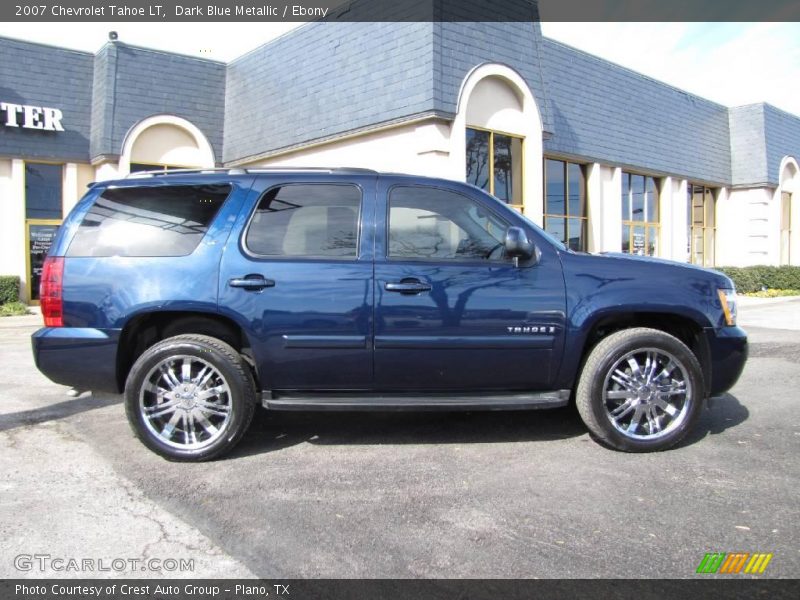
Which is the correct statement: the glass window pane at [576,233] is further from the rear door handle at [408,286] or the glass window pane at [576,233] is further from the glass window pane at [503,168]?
the rear door handle at [408,286]

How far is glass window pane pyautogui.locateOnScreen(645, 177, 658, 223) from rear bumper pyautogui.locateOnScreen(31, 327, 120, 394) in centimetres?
1935

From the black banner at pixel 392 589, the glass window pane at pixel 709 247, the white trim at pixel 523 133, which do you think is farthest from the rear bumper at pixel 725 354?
the glass window pane at pixel 709 247

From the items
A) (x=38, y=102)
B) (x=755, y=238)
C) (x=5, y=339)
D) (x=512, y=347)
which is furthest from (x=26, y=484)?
(x=755, y=238)

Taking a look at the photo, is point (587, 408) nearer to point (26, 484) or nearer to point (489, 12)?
point (26, 484)

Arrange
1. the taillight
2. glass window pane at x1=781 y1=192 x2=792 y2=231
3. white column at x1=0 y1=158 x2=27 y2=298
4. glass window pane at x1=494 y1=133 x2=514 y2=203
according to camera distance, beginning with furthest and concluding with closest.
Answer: glass window pane at x1=781 y1=192 x2=792 y2=231 → white column at x1=0 y1=158 x2=27 y2=298 → glass window pane at x1=494 y1=133 x2=514 y2=203 → the taillight

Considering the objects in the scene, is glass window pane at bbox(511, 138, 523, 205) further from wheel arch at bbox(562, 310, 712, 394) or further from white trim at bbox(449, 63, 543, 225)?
wheel arch at bbox(562, 310, 712, 394)

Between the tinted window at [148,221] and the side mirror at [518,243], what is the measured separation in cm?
203

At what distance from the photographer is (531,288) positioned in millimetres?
4062

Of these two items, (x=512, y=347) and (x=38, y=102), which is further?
(x=38, y=102)

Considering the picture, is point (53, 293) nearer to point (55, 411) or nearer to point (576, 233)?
point (55, 411)

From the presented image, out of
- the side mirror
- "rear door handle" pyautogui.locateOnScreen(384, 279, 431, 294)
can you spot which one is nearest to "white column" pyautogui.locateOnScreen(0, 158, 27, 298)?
"rear door handle" pyautogui.locateOnScreen(384, 279, 431, 294)

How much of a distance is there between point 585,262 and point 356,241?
5.29 feet

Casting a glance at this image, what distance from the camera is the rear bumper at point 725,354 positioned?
4238 mm

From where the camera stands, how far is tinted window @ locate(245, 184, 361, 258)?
4.13 metres
